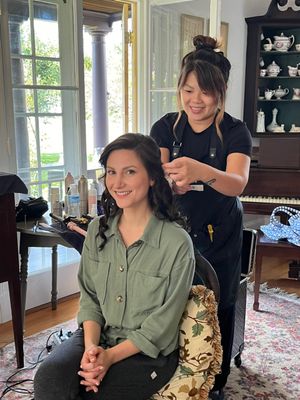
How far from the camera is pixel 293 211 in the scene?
2.91 m

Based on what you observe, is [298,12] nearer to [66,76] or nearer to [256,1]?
[256,1]

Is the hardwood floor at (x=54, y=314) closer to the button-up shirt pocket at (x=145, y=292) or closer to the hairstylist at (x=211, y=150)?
the hairstylist at (x=211, y=150)

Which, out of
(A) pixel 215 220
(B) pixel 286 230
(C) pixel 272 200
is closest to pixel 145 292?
(A) pixel 215 220

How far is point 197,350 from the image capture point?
1133 millimetres

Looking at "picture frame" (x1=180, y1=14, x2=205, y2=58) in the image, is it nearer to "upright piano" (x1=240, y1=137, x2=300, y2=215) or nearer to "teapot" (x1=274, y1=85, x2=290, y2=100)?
"upright piano" (x1=240, y1=137, x2=300, y2=215)

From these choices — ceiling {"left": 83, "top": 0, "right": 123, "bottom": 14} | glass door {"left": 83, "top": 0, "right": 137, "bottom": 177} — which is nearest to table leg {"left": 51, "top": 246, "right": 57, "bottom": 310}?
glass door {"left": 83, "top": 0, "right": 137, "bottom": 177}

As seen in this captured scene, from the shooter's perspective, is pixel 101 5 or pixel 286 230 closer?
pixel 286 230

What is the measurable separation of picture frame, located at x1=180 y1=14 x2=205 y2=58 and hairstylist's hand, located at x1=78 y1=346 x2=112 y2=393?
2214 mm

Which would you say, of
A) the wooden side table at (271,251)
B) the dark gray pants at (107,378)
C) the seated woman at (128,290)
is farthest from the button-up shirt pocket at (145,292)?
the wooden side table at (271,251)

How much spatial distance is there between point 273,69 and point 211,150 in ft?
8.26

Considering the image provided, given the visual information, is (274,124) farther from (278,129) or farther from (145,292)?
(145,292)

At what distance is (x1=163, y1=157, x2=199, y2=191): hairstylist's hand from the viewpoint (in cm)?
117

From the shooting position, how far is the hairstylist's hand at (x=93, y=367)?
104 cm

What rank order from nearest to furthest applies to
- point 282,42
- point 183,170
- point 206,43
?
point 183,170 → point 206,43 → point 282,42
